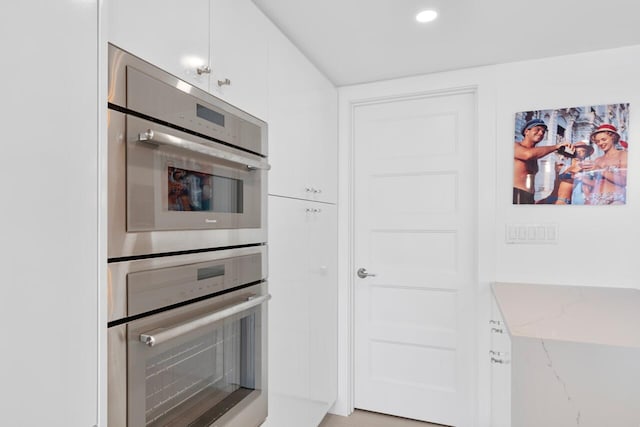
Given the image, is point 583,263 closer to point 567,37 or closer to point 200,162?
point 567,37

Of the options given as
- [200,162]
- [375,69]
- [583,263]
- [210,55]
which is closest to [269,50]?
[210,55]

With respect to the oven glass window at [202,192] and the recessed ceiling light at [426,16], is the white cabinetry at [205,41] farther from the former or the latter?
the recessed ceiling light at [426,16]

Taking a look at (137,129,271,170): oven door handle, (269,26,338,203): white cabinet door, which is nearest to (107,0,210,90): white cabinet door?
(137,129,271,170): oven door handle

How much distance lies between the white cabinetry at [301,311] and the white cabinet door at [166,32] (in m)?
0.67

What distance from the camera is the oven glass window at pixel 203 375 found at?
1.06 meters

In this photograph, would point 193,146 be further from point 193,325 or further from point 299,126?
point 299,126

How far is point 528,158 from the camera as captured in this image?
220cm

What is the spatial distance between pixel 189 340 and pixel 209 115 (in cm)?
73

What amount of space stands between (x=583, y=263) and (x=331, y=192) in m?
1.51

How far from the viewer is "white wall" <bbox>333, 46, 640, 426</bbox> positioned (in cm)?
204

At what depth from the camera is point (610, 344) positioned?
3.10 ft

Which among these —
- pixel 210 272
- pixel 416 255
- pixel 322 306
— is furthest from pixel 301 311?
pixel 416 255

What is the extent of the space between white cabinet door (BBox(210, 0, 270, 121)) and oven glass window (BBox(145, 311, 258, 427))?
2.75 feet
